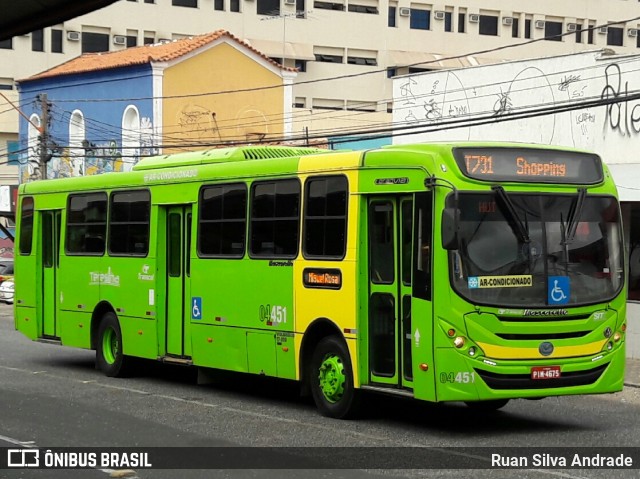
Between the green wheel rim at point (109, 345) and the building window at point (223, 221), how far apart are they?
3112 millimetres

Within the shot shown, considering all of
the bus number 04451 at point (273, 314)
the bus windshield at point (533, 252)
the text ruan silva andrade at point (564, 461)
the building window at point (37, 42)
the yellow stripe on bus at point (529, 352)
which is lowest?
the text ruan silva andrade at point (564, 461)

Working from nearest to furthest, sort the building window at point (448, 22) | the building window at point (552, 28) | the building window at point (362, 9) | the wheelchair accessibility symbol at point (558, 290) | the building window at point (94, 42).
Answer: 1. the wheelchair accessibility symbol at point (558, 290)
2. the building window at point (94, 42)
3. the building window at point (362, 9)
4. the building window at point (448, 22)
5. the building window at point (552, 28)

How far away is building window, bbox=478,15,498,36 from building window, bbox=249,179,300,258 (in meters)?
67.4

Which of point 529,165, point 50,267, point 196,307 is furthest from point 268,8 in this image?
point 529,165

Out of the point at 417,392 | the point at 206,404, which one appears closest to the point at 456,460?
the point at 417,392

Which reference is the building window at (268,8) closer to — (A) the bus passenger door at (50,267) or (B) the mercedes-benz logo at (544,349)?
(A) the bus passenger door at (50,267)

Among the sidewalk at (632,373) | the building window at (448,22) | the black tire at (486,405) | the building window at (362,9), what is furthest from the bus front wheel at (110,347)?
the building window at (448,22)

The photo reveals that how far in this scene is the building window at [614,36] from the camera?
82.6m

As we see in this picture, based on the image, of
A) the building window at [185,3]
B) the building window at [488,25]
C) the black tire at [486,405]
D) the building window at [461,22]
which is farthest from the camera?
the building window at [488,25]

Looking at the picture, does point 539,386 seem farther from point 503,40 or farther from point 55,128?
point 503,40

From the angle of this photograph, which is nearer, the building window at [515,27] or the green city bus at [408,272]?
the green city bus at [408,272]

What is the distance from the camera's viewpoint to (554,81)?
24.7 meters

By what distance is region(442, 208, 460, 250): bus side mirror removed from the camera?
12.2 m

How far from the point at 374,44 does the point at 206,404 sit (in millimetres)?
63513
